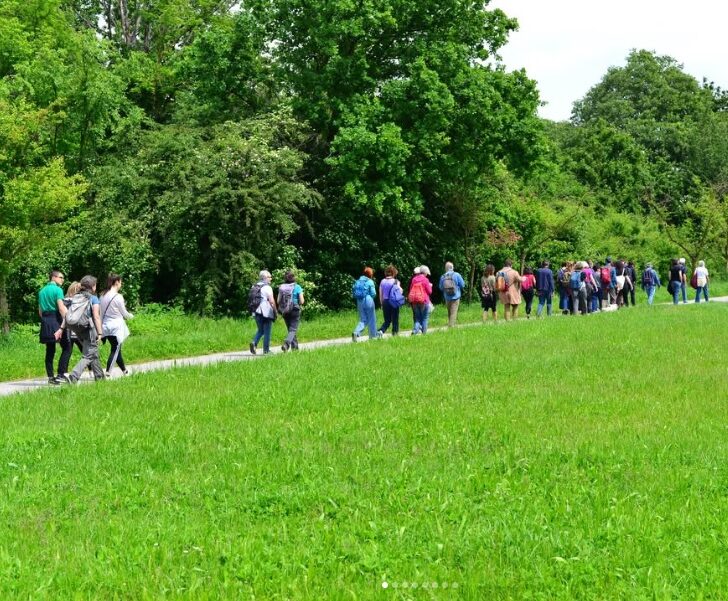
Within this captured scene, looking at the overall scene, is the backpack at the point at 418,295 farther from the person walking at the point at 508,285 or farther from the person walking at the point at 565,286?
the person walking at the point at 565,286

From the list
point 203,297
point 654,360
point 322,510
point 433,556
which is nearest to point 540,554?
point 433,556

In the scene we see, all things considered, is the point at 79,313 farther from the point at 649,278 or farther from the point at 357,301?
the point at 649,278

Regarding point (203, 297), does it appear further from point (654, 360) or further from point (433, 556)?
point (433, 556)

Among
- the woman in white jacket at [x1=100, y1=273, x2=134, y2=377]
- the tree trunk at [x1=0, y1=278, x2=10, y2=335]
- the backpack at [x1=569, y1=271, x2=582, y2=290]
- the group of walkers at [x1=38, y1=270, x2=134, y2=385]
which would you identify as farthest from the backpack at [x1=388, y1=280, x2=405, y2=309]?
the backpack at [x1=569, y1=271, x2=582, y2=290]

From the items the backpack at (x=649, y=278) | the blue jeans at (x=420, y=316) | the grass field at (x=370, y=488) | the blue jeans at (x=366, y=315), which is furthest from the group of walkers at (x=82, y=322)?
the backpack at (x=649, y=278)

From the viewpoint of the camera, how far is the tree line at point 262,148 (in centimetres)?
2600

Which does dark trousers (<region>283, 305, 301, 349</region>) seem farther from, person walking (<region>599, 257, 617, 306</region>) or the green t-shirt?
person walking (<region>599, 257, 617, 306</region>)

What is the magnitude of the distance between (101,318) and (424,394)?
605 centimetres

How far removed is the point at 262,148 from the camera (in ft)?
85.8

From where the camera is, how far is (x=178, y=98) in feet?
104

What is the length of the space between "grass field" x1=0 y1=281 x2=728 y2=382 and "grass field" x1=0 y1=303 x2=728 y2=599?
546 centimetres

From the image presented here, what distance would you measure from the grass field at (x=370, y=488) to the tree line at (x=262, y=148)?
12.9 meters

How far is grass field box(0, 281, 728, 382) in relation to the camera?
1720cm

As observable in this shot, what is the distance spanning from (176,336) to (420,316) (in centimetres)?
608
